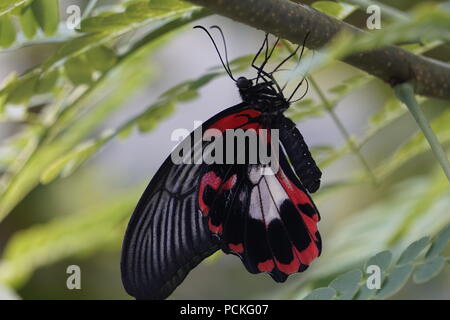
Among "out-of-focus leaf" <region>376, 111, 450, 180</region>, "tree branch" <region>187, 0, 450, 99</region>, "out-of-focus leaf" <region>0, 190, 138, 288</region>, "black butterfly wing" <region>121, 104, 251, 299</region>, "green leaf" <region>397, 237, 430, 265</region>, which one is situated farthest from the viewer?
"out-of-focus leaf" <region>0, 190, 138, 288</region>

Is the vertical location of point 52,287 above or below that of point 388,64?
below

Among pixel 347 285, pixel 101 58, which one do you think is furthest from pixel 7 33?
pixel 347 285

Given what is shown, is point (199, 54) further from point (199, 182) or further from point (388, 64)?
point (388, 64)

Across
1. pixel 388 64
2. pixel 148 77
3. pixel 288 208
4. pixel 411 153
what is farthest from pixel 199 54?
pixel 388 64

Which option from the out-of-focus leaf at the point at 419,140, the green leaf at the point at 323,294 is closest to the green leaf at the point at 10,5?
the green leaf at the point at 323,294

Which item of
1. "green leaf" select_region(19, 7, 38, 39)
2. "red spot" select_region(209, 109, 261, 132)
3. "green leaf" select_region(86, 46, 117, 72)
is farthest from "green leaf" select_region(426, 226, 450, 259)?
"green leaf" select_region(19, 7, 38, 39)

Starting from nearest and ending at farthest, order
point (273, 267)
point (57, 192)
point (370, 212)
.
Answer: point (273, 267)
point (370, 212)
point (57, 192)

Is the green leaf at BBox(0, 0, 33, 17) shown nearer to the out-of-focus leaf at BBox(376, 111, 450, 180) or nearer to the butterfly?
the butterfly

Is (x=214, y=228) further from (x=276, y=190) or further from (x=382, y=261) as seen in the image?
(x=382, y=261)
